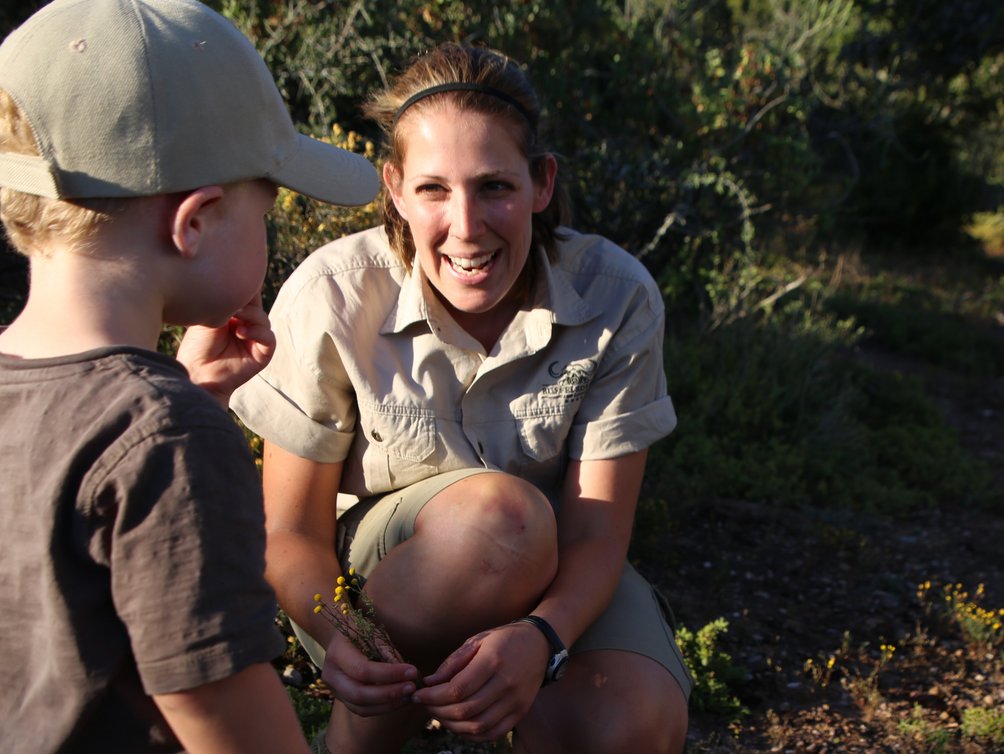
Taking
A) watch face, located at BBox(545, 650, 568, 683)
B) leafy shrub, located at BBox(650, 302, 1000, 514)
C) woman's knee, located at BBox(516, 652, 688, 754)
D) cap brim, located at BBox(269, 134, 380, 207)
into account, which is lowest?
leafy shrub, located at BBox(650, 302, 1000, 514)

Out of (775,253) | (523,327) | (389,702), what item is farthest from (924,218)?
(389,702)

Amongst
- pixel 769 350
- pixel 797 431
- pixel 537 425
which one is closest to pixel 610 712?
pixel 537 425

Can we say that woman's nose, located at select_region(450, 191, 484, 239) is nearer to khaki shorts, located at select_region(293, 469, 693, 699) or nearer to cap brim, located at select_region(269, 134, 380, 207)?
khaki shorts, located at select_region(293, 469, 693, 699)

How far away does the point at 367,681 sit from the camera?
196 cm

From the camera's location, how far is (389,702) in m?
1.94

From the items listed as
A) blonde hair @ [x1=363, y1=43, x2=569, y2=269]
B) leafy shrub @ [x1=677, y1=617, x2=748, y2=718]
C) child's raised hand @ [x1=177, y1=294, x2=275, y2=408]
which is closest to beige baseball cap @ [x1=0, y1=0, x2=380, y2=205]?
Answer: child's raised hand @ [x1=177, y1=294, x2=275, y2=408]

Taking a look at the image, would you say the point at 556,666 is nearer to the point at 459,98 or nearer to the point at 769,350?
the point at 459,98

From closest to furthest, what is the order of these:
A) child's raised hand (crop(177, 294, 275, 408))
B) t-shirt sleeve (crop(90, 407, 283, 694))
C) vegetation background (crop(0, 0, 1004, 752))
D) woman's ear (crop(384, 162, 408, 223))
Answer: t-shirt sleeve (crop(90, 407, 283, 694))
child's raised hand (crop(177, 294, 275, 408))
woman's ear (crop(384, 162, 408, 223))
vegetation background (crop(0, 0, 1004, 752))

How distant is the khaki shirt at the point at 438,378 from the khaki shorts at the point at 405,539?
8 centimetres

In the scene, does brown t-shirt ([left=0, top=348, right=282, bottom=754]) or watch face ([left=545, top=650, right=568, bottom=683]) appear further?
watch face ([left=545, top=650, right=568, bottom=683])

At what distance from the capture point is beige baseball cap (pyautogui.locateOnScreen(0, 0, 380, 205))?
1.28m

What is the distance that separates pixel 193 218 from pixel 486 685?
997 mm

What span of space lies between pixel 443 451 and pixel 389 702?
63cm

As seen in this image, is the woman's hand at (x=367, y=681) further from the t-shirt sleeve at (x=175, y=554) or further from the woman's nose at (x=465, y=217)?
the woman's nose at (x=465, y=217)
